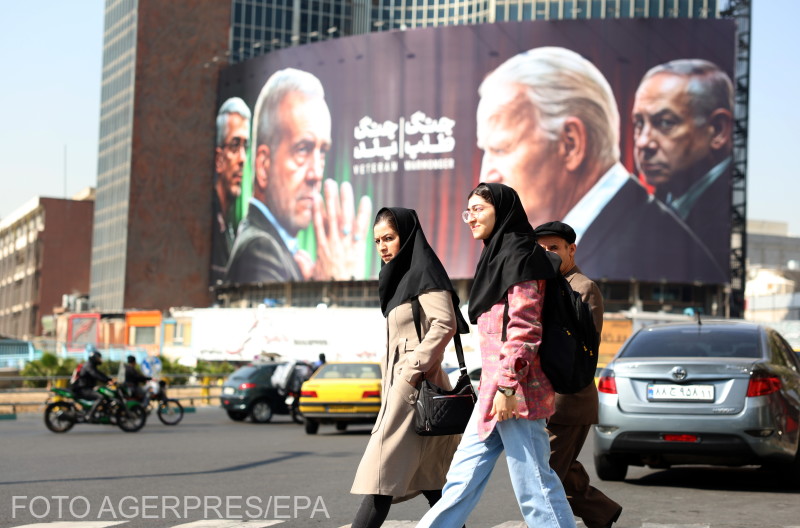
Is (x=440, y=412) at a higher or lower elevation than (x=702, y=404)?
higher

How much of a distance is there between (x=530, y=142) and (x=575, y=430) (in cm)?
6414

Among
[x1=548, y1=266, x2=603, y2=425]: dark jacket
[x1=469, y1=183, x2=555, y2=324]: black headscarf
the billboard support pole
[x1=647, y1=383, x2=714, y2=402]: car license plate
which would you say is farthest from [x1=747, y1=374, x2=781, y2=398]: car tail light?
the billboard support pole

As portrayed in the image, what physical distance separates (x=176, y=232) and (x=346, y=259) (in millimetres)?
20332

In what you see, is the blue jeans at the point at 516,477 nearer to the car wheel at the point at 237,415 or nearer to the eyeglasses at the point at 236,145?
the car wheel at the point at 237,415

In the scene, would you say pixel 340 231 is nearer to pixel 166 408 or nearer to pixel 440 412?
pixel 166 408

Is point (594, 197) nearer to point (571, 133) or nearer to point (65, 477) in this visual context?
point (571, 133)

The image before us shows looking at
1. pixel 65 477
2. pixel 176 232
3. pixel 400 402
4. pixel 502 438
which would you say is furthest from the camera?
pixel 176 232

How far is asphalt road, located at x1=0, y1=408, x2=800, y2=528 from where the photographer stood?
830cm

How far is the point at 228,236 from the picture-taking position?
3344 inches

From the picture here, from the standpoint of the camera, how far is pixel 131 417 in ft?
68.4

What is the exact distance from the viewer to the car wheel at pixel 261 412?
2588cm

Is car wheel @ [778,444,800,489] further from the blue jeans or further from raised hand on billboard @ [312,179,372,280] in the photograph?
raised hand on billboard @ [312,179,372,280]

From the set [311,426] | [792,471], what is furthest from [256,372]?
[792,471]

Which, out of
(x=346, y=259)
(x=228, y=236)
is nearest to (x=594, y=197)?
(x=346, y=259)
